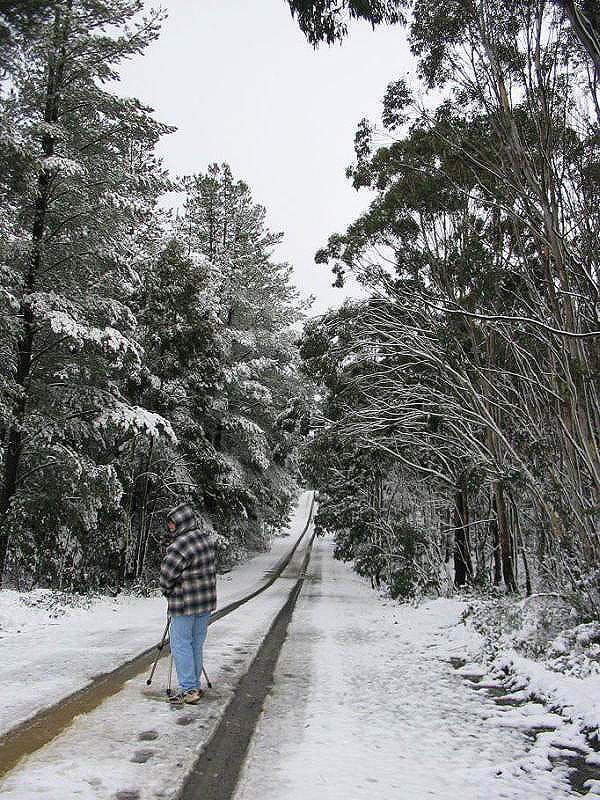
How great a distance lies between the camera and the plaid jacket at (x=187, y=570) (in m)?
5.53

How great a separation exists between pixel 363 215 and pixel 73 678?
40.9ft

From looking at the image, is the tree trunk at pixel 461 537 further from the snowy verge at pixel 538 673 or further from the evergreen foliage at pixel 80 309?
the evergreen foliage at pixel 80 309

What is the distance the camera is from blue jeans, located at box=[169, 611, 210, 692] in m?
5.34

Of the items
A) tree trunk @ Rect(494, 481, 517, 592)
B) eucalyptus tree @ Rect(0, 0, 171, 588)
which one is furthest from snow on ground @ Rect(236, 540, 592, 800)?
eucalyptus tree @ Rect(0, 0, 171, 588)

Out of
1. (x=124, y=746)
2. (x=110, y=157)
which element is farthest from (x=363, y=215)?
(x=124, y=746)

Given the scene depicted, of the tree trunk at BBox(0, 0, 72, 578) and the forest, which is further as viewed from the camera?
the tree trunk at BBox(0, 0, 72, 578)

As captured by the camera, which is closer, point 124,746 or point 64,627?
point 124,746

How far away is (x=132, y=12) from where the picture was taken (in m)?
12.4

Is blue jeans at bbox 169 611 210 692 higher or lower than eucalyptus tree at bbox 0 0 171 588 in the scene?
lower

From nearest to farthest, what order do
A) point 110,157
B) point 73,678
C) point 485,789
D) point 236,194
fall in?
point 485,789, point 73,678, point 110,157, point 236,194

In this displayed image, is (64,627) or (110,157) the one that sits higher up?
(110,157)

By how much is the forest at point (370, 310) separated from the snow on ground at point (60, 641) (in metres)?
1.89

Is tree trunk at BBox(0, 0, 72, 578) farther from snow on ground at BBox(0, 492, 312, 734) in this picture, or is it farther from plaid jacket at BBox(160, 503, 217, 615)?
plaid jacket at BBox(160, 503, 217, 615)

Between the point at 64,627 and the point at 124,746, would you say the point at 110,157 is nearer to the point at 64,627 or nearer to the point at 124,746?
the point at 64,627
